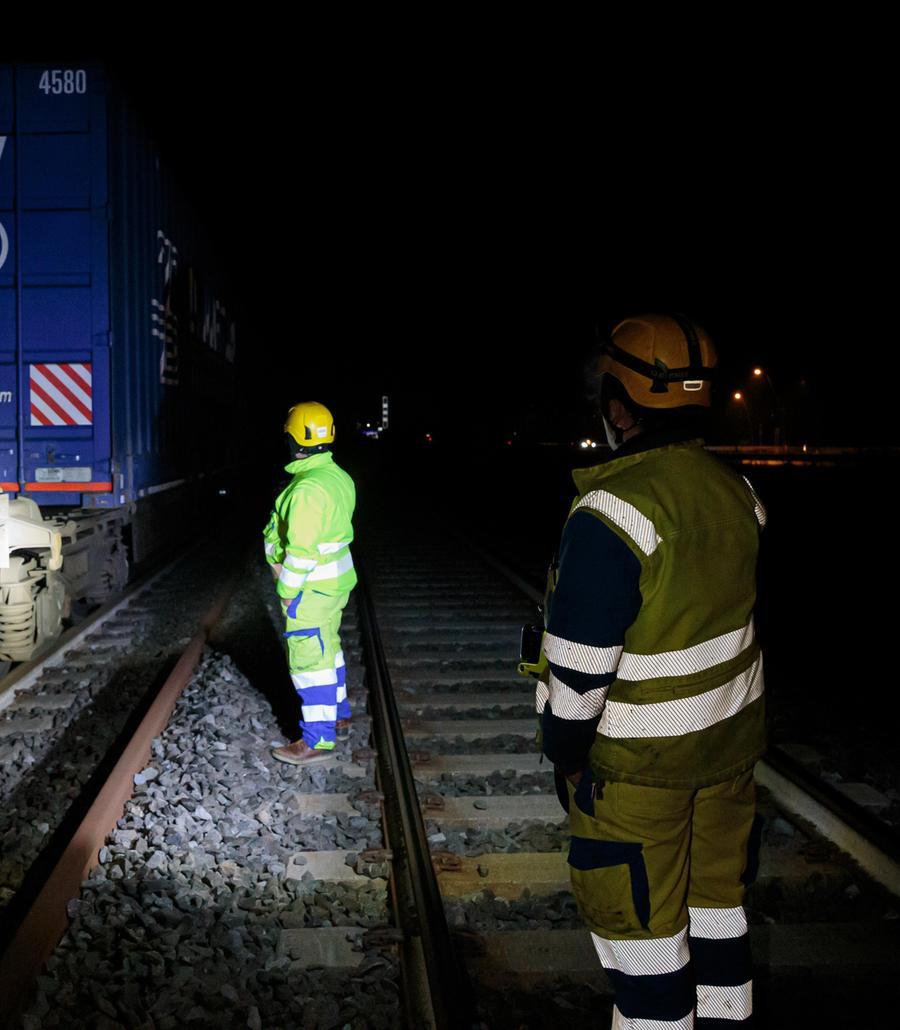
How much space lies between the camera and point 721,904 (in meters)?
2.45

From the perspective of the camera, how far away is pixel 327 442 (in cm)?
528

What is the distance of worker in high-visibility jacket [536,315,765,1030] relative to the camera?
217 cm

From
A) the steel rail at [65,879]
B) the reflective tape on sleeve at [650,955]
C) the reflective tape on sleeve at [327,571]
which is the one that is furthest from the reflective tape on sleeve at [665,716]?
the reflective tape on sleeve at [327,571]

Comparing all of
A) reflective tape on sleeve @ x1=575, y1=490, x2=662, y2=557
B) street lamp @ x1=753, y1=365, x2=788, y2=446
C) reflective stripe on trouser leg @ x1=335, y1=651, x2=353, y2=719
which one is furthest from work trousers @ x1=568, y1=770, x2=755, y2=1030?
street lamp @ x1=753, y1=365, x2=788, y2=446

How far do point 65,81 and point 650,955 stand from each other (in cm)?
907

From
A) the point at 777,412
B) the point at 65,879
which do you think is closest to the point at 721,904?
the point at 65,879

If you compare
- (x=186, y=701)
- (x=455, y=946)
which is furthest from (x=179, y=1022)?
Answer: (x=186, y=701)

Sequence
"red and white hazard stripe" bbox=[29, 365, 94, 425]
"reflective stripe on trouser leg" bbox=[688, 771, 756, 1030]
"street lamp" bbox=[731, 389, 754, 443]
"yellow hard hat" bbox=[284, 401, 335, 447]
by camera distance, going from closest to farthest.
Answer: "reflective stripe on trouser leg" bbox=[688, 771, 756, 1030] < "yellow hard hat" bbox=[284, 401, 335, 447] < "red and white hazard stripe" bbox=[29, 365, 94, 425] < "street lamp" bbox=[731, 389, 754, 443]

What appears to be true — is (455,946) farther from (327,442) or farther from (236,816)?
(327,442)

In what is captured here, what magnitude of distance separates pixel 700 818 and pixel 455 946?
139 centimetres

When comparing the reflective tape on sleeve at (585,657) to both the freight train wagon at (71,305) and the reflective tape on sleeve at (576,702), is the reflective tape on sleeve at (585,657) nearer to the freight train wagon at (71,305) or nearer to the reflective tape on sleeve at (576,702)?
the reflective tape on sleeve at (576,702)

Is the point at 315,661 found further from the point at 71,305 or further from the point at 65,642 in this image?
the point at 71,305

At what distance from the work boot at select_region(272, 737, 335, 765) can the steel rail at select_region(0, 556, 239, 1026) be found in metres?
0.72

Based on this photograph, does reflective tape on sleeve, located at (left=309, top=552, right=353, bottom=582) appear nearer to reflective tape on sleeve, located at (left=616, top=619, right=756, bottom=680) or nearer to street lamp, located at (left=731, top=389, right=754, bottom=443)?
reflective tape on sleeve, located at (left=616, top=619, right=756, bottom=680)
